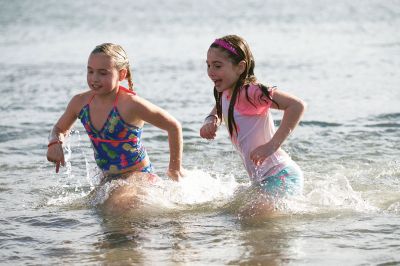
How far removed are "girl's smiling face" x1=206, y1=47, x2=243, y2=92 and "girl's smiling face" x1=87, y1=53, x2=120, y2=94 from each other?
81 cm

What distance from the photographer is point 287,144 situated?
29.4 ft

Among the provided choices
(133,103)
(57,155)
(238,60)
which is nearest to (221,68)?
(238,60)

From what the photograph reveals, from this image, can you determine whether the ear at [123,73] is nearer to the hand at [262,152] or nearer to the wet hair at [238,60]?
the wet hair at [238,60]

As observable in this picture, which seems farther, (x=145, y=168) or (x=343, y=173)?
(x=343, y=173)

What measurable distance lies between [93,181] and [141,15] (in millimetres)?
18737

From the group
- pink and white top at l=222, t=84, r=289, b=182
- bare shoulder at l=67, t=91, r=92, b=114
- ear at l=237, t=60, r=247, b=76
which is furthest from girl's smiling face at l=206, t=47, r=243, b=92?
bare shoulder at l=67, t=91, r=92, b=114

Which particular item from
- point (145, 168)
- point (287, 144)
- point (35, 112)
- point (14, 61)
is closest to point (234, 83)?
point (145, 168)

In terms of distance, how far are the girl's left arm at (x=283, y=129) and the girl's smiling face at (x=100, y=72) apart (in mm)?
1330

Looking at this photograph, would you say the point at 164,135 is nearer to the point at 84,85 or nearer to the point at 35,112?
the point at 35,112

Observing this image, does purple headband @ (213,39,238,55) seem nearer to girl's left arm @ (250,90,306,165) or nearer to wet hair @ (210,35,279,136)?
wet hair @ (210,35,279,136)

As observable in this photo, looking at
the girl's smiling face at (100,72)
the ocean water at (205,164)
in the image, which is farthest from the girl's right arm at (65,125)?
the ocean water at (205,164)

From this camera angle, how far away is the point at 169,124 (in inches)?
259

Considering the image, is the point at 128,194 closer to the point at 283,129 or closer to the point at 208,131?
the point at 208,131

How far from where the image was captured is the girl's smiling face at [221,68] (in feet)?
20.5
